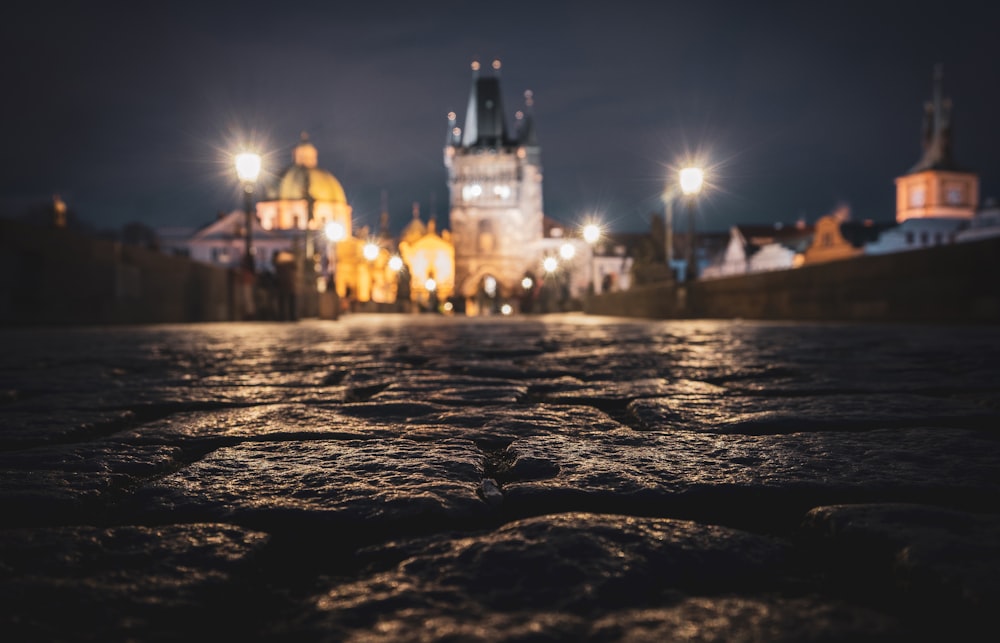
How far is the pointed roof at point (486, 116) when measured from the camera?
238 ft

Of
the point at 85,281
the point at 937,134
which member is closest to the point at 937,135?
the point at 937,134

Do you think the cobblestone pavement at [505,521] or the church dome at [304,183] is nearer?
the cobblestone pavement at [505,521]

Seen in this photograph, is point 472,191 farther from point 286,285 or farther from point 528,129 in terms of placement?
point 286,285

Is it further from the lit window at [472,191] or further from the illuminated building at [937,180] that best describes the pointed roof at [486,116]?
the illuminated building at [937,180]

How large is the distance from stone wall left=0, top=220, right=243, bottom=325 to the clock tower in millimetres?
76407

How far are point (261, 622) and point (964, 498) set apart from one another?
107cm

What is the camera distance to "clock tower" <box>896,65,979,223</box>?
71.3 m

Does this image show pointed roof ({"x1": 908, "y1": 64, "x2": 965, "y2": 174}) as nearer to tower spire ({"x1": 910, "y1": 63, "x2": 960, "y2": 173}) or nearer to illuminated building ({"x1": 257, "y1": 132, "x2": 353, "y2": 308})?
tower spire ({"x1": 910, "y1": 63, "x2": 960, "y2": 173})

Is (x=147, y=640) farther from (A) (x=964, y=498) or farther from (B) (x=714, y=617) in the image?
(A) (x=964, y=498)

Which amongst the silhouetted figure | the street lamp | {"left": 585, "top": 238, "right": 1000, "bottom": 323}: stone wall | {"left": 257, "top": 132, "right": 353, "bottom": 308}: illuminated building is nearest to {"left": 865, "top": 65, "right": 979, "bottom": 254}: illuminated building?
{"left": 257, "top": 132, "right": 353, "bottom": 308}: illuminated building

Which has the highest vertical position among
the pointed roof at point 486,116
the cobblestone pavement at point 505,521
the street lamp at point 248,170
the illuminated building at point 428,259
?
the pointed roof at point 486,116

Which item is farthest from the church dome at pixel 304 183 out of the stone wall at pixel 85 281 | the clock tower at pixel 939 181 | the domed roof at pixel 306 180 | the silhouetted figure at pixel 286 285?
the stone wall at pixel 85 281

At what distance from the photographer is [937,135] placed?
73.5 m

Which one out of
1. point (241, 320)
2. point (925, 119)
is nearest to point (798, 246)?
point (925, 119)
